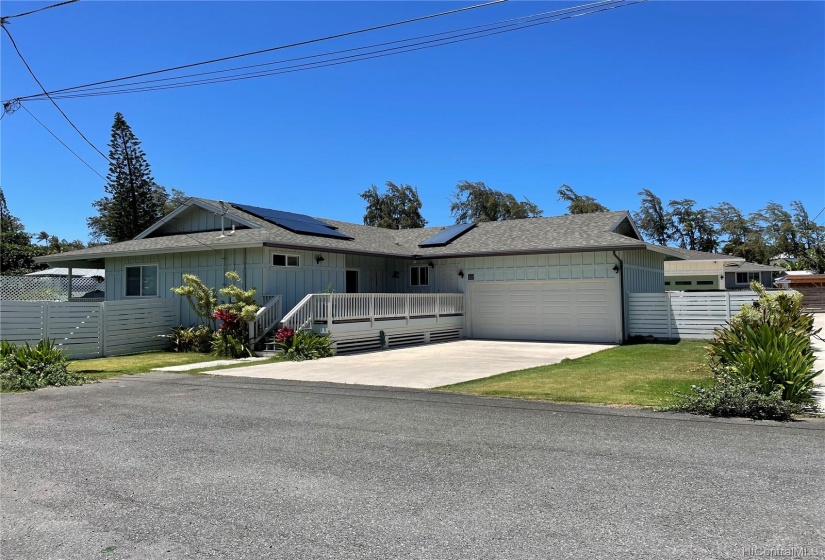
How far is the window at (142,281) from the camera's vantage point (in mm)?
19828

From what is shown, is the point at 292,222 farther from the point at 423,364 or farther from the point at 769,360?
the point at 769,360

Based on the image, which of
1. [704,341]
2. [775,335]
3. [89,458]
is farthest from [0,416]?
[704,341]

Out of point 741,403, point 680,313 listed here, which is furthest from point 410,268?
point 741,403

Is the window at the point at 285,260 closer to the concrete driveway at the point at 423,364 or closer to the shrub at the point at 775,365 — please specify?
the concrete driveway at the point at 423,364

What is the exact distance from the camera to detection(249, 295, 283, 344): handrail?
1631 cm

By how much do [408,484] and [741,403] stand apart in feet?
15.8

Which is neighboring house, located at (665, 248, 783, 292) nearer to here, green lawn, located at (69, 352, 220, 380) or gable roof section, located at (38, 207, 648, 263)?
gable roof section, located at (38, 207, 648, 263)

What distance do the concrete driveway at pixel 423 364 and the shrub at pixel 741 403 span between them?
169 inches

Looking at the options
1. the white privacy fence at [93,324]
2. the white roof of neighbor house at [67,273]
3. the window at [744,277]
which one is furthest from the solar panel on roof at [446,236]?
the window at [744,277]

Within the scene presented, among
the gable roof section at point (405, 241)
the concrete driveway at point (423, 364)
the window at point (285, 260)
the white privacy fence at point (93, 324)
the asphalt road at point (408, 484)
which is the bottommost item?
the concrete driveway at point (423, 364)

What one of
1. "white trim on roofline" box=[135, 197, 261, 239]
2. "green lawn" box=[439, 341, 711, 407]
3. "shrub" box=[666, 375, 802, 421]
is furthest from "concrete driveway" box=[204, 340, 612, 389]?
"white trim on roofline" box=[135, 197, 261, 239]

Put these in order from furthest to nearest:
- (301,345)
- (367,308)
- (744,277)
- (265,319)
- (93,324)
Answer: (744,277)
(367,308)
(265,319)
(93,324)
(301,345)

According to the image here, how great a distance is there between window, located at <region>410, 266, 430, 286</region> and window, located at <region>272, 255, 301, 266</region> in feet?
19.2

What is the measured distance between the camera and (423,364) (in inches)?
545
